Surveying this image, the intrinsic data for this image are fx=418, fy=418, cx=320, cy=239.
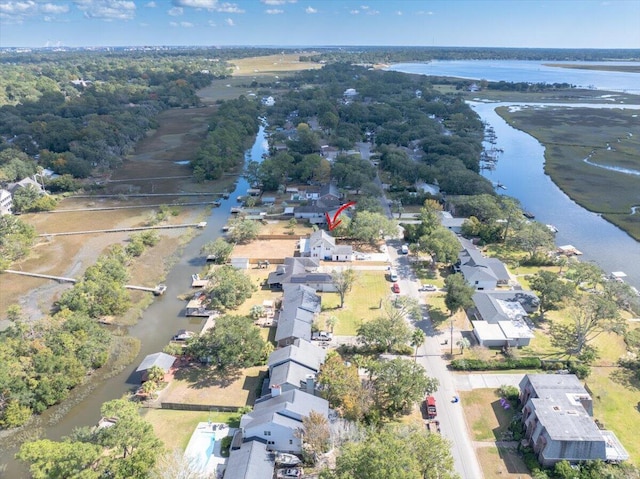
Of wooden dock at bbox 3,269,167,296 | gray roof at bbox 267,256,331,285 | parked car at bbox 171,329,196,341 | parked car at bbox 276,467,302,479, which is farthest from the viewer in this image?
wooden dock at bbox 3,269,167,296

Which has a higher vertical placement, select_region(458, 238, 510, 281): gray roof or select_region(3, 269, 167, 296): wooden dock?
select_region(458, 238, 510, 281): gray roof

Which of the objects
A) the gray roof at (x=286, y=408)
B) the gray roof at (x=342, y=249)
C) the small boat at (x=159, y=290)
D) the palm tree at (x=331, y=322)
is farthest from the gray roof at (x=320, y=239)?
the gray roof at (x=286, y=408)

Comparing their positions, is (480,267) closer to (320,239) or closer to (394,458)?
(320,239)

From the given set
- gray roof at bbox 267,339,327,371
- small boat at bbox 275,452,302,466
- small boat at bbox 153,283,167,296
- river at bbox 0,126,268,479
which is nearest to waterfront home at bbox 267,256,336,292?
river at bbox 0,126,268,479

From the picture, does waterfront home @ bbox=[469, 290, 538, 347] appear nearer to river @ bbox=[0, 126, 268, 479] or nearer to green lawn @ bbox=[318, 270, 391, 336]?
green lawn @ bbox=[318, 270, 391, 336]

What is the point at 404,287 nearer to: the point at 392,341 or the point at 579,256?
the point at 392,341

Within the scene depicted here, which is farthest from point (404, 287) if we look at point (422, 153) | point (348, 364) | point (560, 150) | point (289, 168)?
point (560, 150)

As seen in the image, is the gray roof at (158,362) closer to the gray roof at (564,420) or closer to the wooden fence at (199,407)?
the wooden fence at (199,407)
